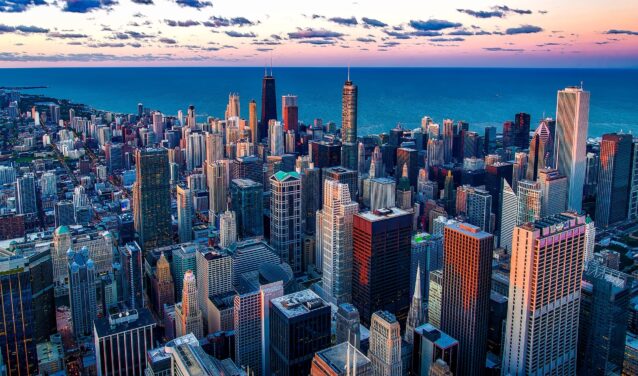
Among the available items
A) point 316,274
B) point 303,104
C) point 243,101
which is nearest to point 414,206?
point 316,274

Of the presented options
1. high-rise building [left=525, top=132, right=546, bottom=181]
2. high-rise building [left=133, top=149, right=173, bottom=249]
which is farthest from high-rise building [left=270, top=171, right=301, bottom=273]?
high-rise building [left=525, top=132, right=546, bottom=181]

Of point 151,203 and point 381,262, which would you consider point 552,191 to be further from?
point 151,203

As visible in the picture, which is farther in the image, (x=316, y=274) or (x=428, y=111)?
(x=428, y=111)

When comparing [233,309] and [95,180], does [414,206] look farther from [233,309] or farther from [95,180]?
[95,180]

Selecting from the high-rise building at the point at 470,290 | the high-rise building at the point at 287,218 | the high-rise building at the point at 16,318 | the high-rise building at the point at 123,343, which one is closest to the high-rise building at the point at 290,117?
the high-rise building at the point at 287,218

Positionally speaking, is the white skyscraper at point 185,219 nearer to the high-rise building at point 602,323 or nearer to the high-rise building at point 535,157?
the high-rise building at point 602,323

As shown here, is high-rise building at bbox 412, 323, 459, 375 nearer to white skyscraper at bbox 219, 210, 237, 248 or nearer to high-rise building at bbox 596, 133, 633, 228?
white skyscraper at bbox 219, 210, 237, 248
